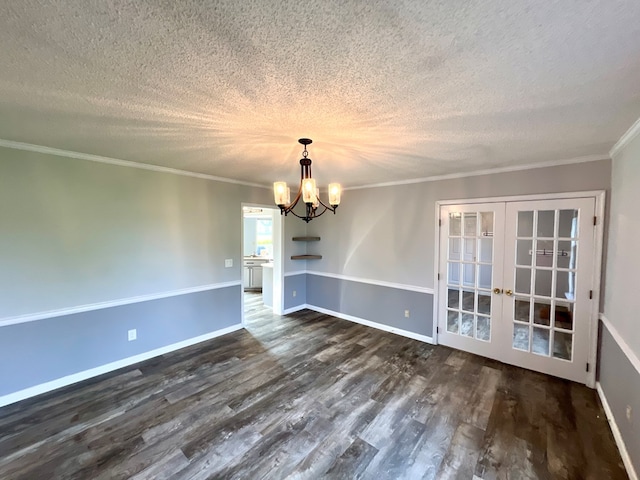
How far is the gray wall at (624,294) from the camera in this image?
1.89 meters

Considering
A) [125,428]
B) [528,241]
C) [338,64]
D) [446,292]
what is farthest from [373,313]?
[338,64]

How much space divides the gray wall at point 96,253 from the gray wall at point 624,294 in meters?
4.41

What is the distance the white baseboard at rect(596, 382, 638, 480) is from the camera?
1819 mm

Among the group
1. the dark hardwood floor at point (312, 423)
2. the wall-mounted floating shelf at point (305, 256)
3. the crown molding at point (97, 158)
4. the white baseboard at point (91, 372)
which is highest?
the crown molding at point (97, 158)

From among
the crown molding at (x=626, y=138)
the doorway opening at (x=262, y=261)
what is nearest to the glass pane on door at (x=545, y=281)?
the crown molding at (x=626, y=138)

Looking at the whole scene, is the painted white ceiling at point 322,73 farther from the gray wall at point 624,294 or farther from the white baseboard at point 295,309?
the white baseboard at point 295,309

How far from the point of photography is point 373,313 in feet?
15.1

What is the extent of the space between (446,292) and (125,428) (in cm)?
387

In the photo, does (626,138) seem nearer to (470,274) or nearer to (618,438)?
(470,274)

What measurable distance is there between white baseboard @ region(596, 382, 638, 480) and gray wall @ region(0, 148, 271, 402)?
4.40 metres

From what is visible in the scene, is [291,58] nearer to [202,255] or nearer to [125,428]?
[125,428]

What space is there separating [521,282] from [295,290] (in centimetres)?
371

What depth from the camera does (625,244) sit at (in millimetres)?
2205

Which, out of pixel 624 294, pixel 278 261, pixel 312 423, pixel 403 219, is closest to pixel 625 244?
pixel 624 294
